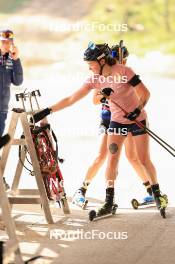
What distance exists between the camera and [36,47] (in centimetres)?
2905

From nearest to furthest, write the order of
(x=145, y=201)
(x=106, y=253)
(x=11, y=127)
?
(x=106, y=253) < (x=11, y=127) < (x=145, y=201)

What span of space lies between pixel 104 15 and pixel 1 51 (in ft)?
76.8

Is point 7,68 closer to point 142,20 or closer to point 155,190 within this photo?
point 155,190

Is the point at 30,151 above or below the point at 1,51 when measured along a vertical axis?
below

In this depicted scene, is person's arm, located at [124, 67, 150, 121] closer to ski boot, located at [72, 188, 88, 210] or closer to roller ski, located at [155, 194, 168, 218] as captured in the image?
roller ski, located at [155, 194, 168, 218]

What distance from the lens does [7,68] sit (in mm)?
7477

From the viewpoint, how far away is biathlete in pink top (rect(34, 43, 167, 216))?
6453 mm

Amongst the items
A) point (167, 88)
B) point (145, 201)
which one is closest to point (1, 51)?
point (145, 201)

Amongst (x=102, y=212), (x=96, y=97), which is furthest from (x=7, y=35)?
(x=102, y=212)

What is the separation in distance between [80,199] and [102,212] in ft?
1.79

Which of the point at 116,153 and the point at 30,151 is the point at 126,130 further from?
the point at 30,151

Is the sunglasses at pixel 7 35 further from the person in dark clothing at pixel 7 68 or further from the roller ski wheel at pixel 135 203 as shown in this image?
the roller ski wheel at pixel 135 203

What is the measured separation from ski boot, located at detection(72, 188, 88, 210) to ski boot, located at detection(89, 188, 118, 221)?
16.7 inches

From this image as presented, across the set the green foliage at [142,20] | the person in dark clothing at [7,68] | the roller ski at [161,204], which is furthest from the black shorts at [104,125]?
the green foliage at [142,20]
